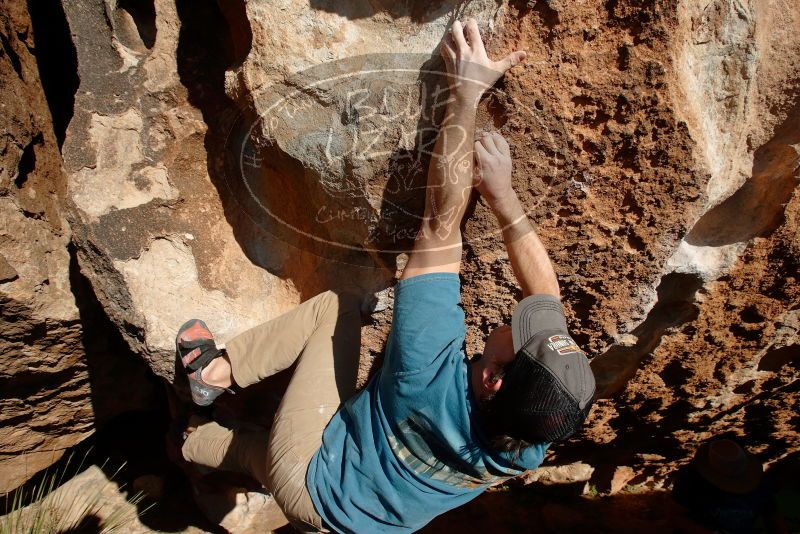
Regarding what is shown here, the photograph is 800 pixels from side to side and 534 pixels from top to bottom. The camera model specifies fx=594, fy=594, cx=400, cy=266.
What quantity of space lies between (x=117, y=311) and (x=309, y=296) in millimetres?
601

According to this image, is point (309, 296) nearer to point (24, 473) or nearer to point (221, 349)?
point (221, 349)

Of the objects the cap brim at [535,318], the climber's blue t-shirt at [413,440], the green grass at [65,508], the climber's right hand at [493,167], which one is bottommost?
the green grass at [65,508]

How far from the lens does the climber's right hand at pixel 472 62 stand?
1.38 metres

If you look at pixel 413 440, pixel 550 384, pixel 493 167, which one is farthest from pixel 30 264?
pixel 550 384

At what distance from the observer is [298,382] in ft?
5.80

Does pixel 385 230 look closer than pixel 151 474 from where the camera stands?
Yes

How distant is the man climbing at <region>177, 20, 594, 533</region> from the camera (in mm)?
1305

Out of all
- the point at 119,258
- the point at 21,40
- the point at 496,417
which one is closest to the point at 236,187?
the point at 119,258

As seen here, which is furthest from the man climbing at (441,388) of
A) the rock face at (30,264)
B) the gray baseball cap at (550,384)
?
the rock face at (30,264)

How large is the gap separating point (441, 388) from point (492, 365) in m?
0.13

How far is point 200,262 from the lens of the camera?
6.38 feet

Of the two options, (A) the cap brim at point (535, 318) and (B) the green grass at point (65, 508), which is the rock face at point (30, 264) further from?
(A) the cap brim at point (535, 318)

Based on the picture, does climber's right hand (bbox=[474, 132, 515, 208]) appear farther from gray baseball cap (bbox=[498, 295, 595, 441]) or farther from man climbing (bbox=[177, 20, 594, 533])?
gray baseball cap (bbox=[498, 295, 595, 441])

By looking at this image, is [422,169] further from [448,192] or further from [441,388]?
[441,388]
